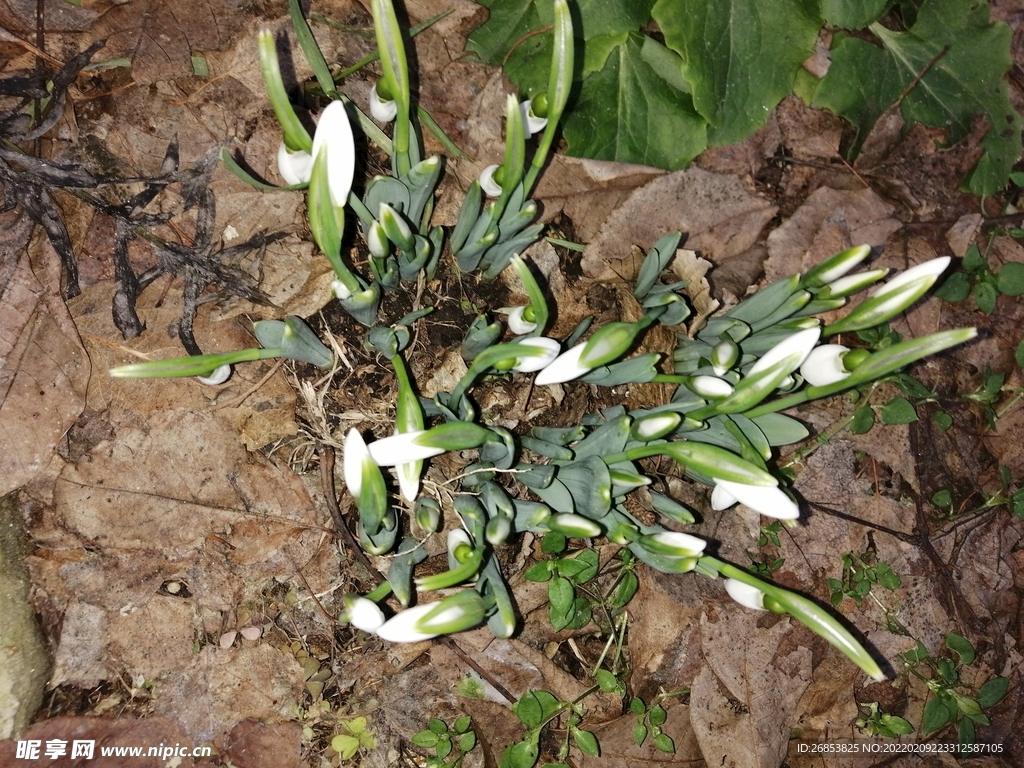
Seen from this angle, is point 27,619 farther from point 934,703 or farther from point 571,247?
point 934,703

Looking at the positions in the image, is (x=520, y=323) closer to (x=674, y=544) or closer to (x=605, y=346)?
(x=605, y=346)

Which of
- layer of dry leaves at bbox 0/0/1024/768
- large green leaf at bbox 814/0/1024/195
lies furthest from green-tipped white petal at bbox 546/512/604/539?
large green leaf at bbox 814/0/1024/195

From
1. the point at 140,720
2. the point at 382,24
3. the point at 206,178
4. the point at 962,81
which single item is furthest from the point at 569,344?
the point at 962,81

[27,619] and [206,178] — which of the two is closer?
[27,619]

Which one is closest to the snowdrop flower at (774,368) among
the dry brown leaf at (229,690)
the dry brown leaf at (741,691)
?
the dry brown leaf at (741,691)

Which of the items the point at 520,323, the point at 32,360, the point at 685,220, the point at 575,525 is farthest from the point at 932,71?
the point at 32,360

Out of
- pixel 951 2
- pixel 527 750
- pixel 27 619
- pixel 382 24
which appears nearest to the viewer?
pixel 382 24
